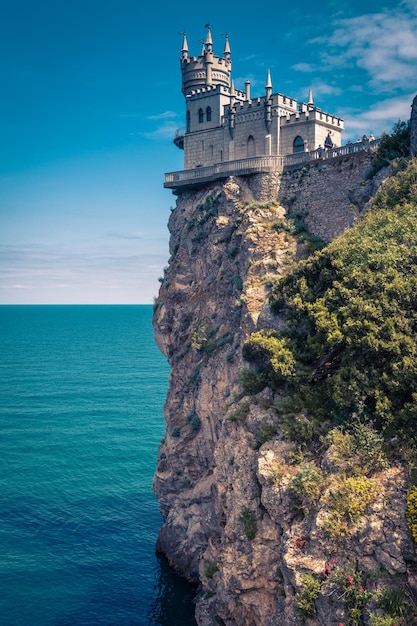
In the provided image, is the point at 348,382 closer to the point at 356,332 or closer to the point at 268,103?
the point at 356,332

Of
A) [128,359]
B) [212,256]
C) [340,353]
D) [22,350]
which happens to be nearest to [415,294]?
[340,353]

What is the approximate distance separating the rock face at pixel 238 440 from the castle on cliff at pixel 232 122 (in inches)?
109

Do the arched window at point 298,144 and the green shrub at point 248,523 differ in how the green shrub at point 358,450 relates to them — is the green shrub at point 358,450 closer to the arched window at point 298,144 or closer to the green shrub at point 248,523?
the green shrub at point 248,523

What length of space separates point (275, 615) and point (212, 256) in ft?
73.4

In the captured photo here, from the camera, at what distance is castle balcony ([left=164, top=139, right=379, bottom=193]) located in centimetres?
3438

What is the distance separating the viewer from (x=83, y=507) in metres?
44.1

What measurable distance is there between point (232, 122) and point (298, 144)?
500cm

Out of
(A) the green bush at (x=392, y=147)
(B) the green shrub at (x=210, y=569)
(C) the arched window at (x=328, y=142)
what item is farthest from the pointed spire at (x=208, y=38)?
(B) the green shrub at (x=210, y=569)

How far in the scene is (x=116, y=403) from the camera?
7194 centimetres

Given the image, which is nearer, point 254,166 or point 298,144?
point 254,166

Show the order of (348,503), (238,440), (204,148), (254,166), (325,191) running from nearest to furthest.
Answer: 1. (348,503)
2. (238,440)
3. (325,191)
4. (254,166)
5. (204,148)

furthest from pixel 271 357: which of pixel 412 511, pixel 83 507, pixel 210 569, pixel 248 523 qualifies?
pixel 83 507

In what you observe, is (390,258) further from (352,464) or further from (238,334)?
(238,334)

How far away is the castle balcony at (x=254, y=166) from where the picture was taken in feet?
113
